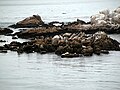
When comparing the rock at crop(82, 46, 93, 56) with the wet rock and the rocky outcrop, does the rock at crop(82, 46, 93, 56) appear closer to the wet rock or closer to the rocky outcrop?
the rocky outcrop

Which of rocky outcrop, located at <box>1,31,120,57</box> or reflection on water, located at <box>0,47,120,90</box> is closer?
reflection on water, located at <box>0,47,120,90</box>

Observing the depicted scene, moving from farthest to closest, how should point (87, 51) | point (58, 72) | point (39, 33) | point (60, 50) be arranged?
point (39, 33) → point (60, 50) → point (87, 51) → point (58, 72)

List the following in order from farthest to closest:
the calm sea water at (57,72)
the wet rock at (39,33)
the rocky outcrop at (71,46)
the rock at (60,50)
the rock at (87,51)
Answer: the wet rock at (39,33)
the rock at (60,50)
the rocky outcrop at (71,46)
the rock at (87,51)
the calm sea water at (57,72)

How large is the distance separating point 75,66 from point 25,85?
7348 millimetres

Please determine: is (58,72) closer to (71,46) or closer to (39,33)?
(71,46)

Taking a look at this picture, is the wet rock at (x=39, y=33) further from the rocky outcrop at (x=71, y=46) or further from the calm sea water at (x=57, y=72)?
the calm sea water at (x=57, y=72)

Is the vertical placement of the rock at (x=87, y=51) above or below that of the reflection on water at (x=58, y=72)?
above

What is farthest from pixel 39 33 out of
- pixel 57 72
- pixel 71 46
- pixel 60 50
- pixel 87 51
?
pixel 57 72

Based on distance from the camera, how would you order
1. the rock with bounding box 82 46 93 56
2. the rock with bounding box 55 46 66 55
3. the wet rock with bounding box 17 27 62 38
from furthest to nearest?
the wet rock with bounding box 17 27 62 38 < the rock with bounding box 55 46 66 55 < the rock with bounding box 82 46 93 56

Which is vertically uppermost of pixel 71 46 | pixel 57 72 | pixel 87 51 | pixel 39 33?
pixel 71 46

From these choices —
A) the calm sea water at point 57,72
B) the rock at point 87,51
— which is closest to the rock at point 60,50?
the calm sea water at point 57,72

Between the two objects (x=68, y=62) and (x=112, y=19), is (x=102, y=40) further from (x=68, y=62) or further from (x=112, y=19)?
Result: (x=112, y=19)

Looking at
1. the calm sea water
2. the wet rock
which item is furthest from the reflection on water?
the wet rock

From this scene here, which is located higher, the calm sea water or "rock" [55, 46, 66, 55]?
"rock" [55, 46, 66, 55]
